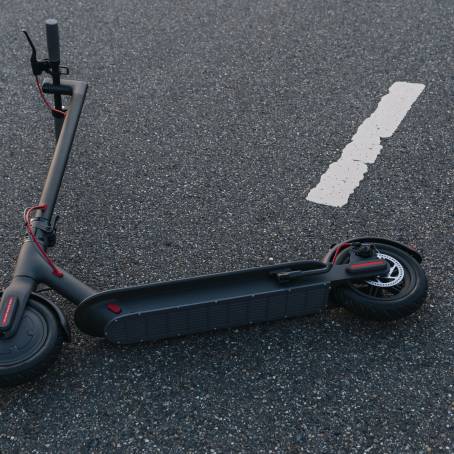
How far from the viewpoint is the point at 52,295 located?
291 centimetres

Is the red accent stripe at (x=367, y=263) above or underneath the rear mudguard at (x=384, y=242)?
above

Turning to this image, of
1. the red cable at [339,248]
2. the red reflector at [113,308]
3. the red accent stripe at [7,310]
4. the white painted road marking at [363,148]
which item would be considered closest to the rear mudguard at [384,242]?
the red cable at [339,248]

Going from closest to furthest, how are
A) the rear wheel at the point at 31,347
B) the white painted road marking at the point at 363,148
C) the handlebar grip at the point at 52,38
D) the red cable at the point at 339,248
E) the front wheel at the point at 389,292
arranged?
the rear wheel at the point at 31,347, the front wheel at the point at 389,292, the red cable at the point at 339,248, the handlebar grip at the point at 52,38, the white painted road marking at the point at 363,148

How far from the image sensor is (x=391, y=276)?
9.01 feet

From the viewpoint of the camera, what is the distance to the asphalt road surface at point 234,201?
8.01 feet

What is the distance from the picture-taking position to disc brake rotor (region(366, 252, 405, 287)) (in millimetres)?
2719

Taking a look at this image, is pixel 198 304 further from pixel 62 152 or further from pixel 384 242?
pixel 62 152

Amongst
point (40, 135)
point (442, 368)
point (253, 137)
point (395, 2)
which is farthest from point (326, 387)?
point (395, 2)

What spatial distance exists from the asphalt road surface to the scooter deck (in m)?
0.11

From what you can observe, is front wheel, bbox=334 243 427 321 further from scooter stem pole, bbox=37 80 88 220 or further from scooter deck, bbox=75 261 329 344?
scooter stem pole, bbox=37 80 88 220

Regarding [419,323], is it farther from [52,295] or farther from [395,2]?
[395,2]

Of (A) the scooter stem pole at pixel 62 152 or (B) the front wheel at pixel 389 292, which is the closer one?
(B) the front wheel at pixel 389 292

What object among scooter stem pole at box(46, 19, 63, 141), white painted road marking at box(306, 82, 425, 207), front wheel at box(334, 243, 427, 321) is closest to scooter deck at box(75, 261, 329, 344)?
front wheel at box(334, 243, 427, 321)

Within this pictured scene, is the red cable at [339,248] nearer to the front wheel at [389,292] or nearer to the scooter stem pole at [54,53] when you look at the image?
the front wheel at [389,292]
